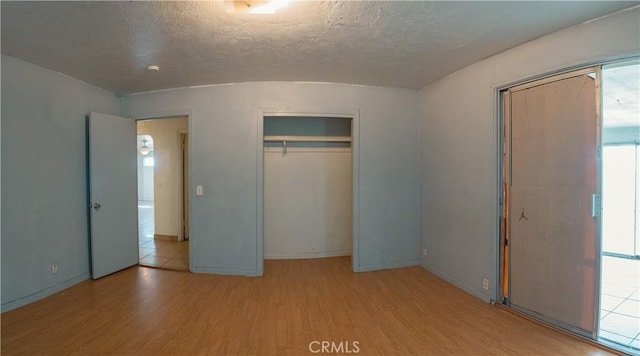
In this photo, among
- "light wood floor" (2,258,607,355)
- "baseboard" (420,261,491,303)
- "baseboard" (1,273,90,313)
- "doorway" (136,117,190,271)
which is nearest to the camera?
"light wood floor" (2,258,607,355)

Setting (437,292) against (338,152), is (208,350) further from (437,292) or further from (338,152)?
(338,152)

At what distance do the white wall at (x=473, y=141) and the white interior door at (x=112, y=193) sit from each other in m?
4.13

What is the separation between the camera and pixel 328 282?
3.11 meters

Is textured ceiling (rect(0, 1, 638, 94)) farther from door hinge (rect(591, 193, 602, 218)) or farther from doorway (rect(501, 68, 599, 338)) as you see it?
door hinge (rect(591, 193, 602, 218))

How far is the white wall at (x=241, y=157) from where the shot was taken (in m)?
3.34

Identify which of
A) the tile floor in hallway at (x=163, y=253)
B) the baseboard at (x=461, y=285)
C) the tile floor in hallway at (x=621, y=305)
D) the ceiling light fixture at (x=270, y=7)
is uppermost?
the ceiling light fixture at (x=270, y=7)

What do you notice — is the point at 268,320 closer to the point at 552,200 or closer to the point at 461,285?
the point at 461,285

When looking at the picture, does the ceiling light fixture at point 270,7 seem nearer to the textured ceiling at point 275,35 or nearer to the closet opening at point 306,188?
the textured ceiling at point 275,35

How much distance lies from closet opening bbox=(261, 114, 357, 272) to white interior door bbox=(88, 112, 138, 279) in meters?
1.86

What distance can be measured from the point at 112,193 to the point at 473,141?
4516mm

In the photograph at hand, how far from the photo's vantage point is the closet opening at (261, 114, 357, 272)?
4020 mm

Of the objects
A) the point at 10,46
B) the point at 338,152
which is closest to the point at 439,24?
the point at 338,152

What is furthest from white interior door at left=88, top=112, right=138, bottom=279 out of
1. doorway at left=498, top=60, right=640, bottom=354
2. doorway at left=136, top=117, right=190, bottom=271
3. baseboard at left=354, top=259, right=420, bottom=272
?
doorway at left=498, top=60, right=640, bottom=354

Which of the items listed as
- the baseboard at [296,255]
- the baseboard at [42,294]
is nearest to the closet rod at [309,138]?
the baseboard at [296,255]
